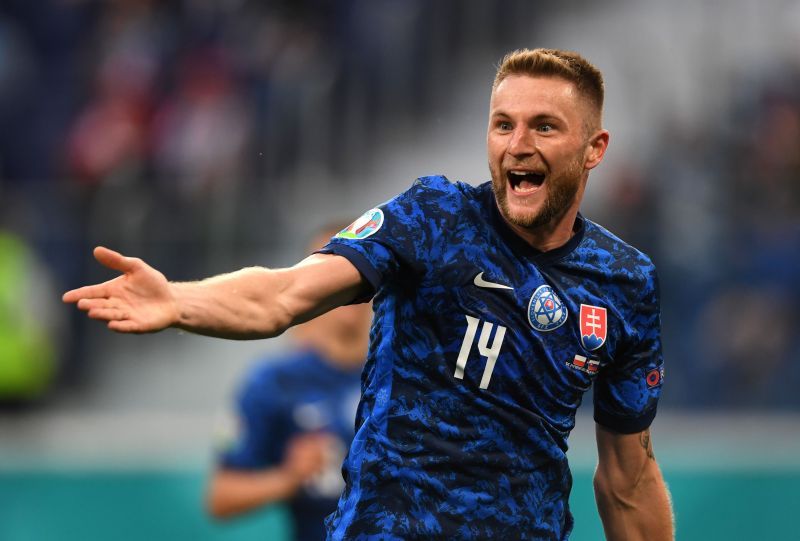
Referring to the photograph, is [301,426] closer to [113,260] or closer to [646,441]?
[646,441]

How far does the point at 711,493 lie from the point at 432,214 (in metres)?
5.32

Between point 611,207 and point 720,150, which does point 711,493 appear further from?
point 720,150

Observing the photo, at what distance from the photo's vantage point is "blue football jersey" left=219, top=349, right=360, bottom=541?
6133mm

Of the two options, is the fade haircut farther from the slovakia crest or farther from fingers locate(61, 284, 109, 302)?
fingers locate(61, 284, 109, 302)

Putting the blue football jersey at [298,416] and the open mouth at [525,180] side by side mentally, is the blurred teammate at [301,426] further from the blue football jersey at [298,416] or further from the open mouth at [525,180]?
the open mouth at [525,180]

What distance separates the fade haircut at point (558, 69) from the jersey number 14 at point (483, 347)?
2.29 feet

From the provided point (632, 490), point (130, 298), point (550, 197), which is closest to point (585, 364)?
point (550, 197)

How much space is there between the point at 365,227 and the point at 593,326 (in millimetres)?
718

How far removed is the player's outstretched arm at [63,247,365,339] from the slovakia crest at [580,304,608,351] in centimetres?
68

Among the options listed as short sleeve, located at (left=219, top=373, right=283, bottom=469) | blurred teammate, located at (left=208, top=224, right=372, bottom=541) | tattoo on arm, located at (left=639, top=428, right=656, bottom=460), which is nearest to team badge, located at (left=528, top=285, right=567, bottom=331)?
tattoo on arm, located at (left=639, top=428, right=656, bottom=460)

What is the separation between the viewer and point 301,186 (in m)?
10.8

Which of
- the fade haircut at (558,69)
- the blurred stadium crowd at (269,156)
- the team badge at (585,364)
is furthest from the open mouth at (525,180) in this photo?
the blurred stadium crowd at (269,156)

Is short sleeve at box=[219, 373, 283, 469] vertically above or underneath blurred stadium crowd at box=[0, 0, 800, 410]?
underneath

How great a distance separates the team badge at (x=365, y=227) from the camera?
373cm
